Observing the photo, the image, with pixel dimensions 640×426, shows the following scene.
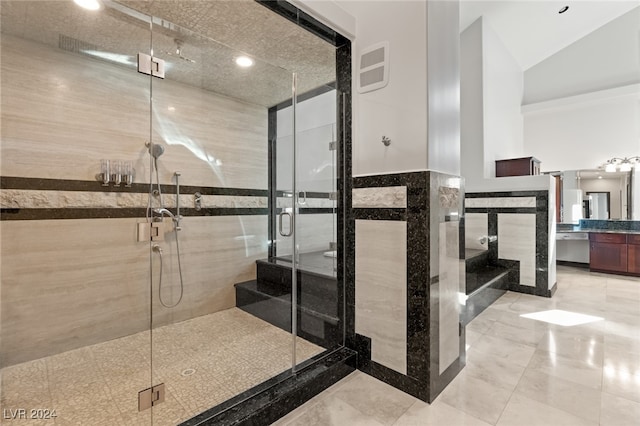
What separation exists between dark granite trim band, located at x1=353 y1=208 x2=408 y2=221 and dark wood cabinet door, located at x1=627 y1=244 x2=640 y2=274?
18.1 ft

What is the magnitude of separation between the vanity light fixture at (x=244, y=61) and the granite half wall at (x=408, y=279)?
1.65 m

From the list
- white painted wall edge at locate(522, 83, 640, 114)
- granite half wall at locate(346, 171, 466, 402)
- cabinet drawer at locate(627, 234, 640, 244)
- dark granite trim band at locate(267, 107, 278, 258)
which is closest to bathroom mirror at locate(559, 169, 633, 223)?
cabinet drawer at locate(627, 234, 640, 244)

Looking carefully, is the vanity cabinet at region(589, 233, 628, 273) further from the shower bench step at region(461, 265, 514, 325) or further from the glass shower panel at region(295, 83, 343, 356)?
the glass shower panel at region(295, 83, 343, 356)

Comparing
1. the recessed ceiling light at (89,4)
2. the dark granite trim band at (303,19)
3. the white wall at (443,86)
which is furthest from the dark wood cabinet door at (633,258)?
the recessed ceiling light at (89,4)

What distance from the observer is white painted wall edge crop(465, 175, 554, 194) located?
3938 mm

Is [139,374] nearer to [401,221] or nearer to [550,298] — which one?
[401,221]

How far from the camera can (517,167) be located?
14.5 ft

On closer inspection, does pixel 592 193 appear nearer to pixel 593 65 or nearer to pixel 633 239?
pixel 633 239

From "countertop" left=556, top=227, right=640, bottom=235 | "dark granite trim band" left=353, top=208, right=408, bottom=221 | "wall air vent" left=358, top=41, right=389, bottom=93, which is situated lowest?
"countertop" left=556, top=227, right=640, bottom=235

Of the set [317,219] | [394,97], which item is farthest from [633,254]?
[394,97]

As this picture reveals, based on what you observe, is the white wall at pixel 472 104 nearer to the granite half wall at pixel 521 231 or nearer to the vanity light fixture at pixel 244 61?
the granite half wall at pixel 521 231

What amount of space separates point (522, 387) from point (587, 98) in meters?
6.03

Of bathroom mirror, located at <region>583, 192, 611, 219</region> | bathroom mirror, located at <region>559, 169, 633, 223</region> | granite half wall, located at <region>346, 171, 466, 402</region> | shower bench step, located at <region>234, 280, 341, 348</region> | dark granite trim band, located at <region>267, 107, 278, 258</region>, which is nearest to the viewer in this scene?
granite half wall, located at <region>346, 171, 466, 402</region>

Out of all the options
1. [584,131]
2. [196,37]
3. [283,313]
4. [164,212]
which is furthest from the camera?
[584,131]
